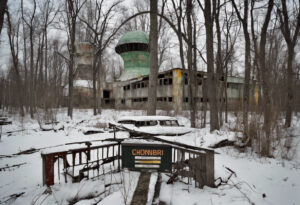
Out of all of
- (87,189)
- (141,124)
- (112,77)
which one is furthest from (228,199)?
(112,77)

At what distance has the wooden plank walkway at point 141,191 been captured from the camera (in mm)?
2588

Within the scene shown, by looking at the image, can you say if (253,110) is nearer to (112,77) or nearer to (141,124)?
(141,124)

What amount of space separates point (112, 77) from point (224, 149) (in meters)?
36.3

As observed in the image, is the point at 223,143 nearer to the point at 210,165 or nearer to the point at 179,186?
the point at 210,165

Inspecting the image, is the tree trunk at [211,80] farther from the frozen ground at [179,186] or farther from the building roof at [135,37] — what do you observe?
the building roof at [135,37]

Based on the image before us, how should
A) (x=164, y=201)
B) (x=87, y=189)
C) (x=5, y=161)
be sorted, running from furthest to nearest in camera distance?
1. (x=5, y=161)
2. (x=87, y=189)
3. (x=164, y=201)

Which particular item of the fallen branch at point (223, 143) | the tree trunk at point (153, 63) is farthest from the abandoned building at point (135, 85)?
the fallen branch at point (223, 143)

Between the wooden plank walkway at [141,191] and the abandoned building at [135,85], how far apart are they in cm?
1377

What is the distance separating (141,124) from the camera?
7125 mm

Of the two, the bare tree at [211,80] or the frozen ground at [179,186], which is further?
the bare tree at [211,80]

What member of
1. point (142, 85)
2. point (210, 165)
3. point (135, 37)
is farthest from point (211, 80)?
point (135, 37)

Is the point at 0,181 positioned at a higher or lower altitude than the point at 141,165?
lower

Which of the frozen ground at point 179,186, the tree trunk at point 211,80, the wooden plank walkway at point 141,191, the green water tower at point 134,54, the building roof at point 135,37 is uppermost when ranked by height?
the building roof at point 135,37

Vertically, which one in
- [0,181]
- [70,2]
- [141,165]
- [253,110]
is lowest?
[0,181]
